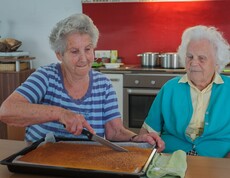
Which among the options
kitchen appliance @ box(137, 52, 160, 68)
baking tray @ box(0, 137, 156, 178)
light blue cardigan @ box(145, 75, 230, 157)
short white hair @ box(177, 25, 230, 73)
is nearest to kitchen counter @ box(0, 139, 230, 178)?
baking tray @ box(0, 137, 156, 178)

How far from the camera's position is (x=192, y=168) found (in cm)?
131

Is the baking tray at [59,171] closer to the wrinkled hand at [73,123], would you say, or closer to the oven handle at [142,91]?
the wrinkled hand at [73,123]

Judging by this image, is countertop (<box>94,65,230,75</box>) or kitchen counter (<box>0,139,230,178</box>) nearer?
kitchen counter (<box>0,139,230,178</box>)

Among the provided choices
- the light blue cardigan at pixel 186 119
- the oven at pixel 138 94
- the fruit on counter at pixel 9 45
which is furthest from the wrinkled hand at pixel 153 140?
the fruit on counter at pixel 9 45

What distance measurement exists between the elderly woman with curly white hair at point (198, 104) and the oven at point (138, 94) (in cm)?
159

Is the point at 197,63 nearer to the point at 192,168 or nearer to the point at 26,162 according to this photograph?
the point at 192,168

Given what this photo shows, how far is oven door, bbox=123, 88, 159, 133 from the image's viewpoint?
379cm

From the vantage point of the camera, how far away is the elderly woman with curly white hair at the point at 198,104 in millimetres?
1895

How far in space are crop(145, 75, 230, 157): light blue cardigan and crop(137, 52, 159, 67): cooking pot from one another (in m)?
2.00

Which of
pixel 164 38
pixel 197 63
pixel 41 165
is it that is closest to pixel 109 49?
pixel 164 38

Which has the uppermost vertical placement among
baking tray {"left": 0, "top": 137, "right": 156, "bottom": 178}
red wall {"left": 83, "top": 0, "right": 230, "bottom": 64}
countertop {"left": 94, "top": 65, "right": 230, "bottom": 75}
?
red wall {"left": 83, "top": 0, "right": 230, "bottom": 64}

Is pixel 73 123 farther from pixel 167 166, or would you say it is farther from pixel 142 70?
pixel 142 70

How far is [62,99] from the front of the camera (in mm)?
1751

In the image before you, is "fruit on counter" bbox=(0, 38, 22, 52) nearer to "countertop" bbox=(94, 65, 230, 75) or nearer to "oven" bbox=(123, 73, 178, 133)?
"countertop" bbox=(94, 65, 230, 75)
